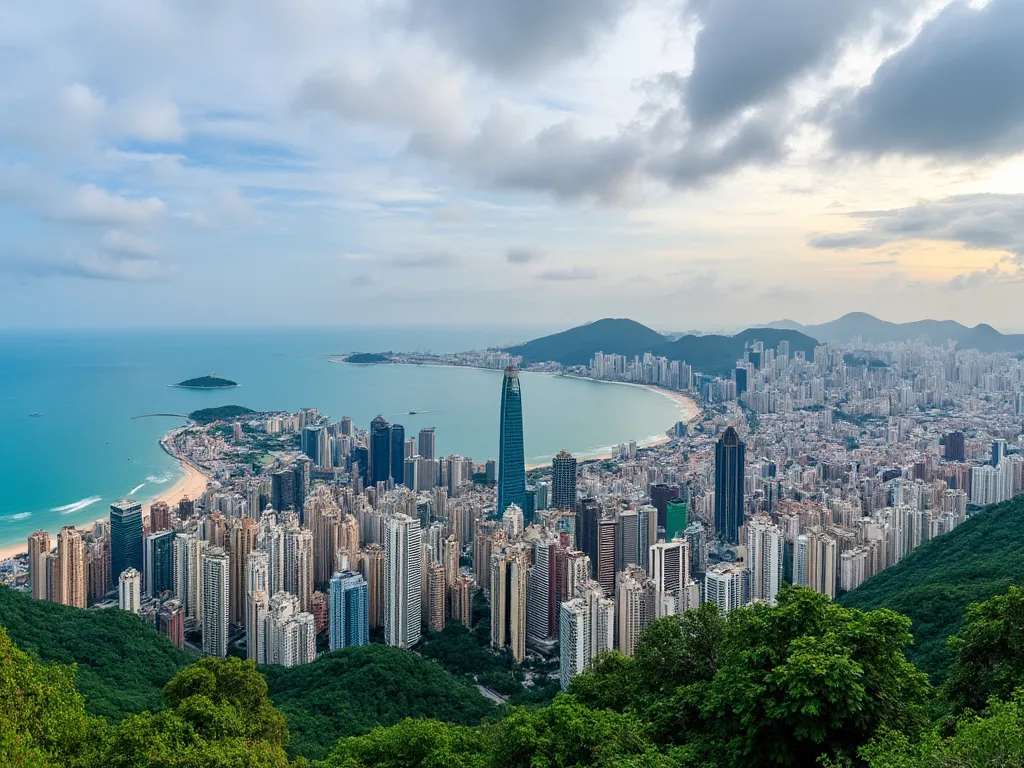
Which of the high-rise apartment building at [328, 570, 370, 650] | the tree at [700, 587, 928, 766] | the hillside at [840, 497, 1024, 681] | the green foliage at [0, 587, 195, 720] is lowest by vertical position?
the high-rise apartment building at [328, 570, 370, 650]

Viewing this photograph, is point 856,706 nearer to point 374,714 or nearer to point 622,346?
point 374,714

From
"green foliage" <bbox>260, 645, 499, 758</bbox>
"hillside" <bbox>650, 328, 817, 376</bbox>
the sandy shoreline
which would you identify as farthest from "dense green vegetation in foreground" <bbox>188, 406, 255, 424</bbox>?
"hillside" <bbox>650, 328, 817, 376</bbox>

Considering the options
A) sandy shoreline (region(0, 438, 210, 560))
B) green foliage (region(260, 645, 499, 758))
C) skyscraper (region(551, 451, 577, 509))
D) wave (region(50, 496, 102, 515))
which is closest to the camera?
green foliage (region(260, 645, 499, 758))

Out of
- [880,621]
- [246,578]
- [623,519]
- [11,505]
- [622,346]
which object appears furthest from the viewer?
[622,346]

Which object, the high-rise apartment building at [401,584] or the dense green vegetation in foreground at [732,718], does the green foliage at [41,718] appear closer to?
the dense green vegetation in foreground at [732,718]

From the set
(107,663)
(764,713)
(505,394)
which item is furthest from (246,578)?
(764,713)

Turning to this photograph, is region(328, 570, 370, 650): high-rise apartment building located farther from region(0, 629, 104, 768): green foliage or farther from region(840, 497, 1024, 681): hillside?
region(0, 629, 104, 768): green foliage
